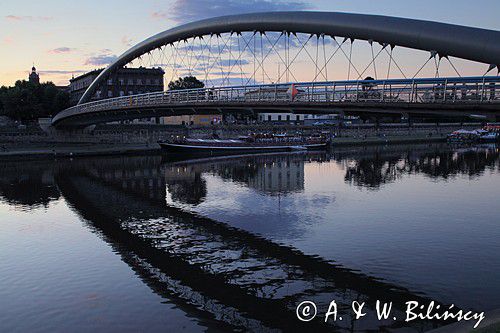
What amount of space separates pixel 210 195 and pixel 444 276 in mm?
23166

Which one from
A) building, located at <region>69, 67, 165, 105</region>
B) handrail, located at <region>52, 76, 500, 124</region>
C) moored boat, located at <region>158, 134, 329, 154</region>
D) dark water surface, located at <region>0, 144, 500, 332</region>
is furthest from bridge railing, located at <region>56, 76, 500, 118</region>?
building, located at <region>69, 67, 165, 105</region>

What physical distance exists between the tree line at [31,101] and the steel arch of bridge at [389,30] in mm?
75618

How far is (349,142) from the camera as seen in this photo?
106m

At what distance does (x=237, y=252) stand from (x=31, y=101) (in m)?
91.8

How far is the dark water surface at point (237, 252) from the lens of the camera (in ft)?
51.1

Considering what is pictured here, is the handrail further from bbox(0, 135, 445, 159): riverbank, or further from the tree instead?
the tree

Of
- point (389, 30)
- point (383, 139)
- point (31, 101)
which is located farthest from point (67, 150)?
point (383, 139)

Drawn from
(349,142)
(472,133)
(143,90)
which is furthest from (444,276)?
(143,90)

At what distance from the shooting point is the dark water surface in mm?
15578

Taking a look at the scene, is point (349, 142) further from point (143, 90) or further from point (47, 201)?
point (47, 201)

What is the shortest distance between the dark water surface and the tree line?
199 ft

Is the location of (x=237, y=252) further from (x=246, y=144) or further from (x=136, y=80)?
(x=136, y=80)

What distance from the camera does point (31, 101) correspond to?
100 meters

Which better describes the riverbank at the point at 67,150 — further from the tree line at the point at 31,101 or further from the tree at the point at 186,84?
the tree at the point at 186,84
